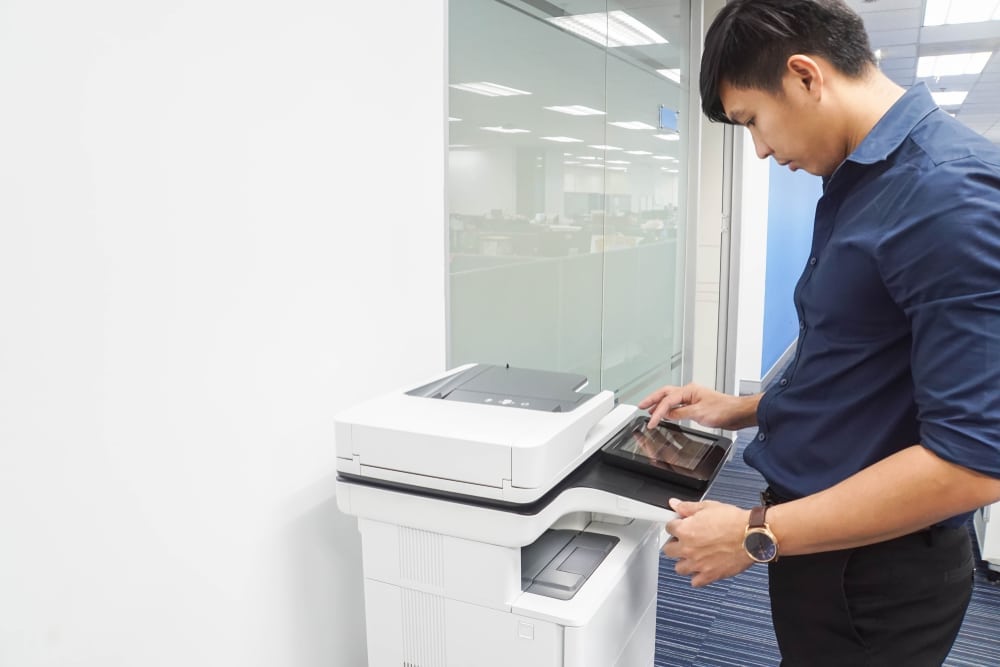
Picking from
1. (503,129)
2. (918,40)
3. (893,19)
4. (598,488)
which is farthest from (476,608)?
(918,40)

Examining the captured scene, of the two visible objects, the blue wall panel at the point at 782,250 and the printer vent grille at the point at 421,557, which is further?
the blue wall panel at the point at 782,250

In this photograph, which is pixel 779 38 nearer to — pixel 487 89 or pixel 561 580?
pixel 561 580

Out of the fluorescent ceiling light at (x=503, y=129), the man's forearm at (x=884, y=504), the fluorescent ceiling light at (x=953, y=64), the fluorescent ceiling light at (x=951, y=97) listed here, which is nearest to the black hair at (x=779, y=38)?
the man's forearm at (x=884, y=504)

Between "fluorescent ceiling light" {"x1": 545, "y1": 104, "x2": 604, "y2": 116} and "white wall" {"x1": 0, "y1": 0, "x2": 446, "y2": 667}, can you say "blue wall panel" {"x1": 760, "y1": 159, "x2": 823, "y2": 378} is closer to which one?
"fluorescent ceiling light" {"x1": 545, "y1": 104, "x2": 604, "y2": 116}

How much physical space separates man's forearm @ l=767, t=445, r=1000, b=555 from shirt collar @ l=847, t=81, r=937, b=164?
1.20 feet

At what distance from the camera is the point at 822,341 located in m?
1.03

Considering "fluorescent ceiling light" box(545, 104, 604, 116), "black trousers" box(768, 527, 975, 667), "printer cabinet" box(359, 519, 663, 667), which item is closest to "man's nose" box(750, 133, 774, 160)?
"black trousers" box(768, 527, 975, 667)

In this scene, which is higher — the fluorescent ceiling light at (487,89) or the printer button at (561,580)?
the fluorescent ceiling light at (487,89)

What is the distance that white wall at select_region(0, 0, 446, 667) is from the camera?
90 centimetres

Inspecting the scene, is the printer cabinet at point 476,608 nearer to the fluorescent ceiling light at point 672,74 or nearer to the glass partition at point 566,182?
the glass partition at point 566,182

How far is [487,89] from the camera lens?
5.98 ft

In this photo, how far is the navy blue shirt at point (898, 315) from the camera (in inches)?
32.2

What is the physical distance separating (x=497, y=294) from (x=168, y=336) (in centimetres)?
99

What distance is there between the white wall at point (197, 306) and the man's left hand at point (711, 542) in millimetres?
653
